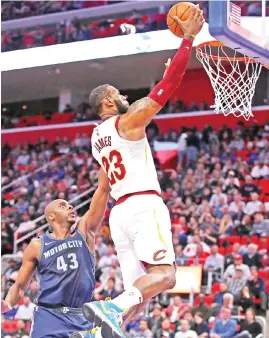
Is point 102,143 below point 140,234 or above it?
above

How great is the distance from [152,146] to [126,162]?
51.0 ft

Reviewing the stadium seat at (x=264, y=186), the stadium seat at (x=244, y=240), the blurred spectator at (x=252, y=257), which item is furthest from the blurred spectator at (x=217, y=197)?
the blurred spectator at (x=252, y=257)

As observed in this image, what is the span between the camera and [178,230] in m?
17.2

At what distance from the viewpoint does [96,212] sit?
297 inches

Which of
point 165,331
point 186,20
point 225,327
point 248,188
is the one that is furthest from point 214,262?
point 186,20

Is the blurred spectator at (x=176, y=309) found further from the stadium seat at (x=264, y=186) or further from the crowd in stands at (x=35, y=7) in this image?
the crowd in stands at (x=35, y=7)

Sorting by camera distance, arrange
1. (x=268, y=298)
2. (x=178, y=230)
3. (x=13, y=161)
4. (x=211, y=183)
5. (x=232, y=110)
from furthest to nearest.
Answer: (x=13, y=161), (x=211, y=183), (x=178, y=230), (x=268, y=298), (x=232, y=110)

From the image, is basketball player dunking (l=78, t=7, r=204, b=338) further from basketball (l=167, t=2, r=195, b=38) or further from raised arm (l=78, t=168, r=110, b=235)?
raised arm (l=78, t=168, r=110, b=235)

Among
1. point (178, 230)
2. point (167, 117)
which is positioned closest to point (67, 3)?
point (167, 117)

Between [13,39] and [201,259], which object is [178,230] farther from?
[13,39]

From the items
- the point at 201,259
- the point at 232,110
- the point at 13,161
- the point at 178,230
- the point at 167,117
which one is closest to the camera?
the point at 232,110

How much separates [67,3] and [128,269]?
18.7 meters

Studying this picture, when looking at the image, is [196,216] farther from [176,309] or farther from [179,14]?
[179,14]

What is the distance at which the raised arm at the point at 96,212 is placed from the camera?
7.55 metres
